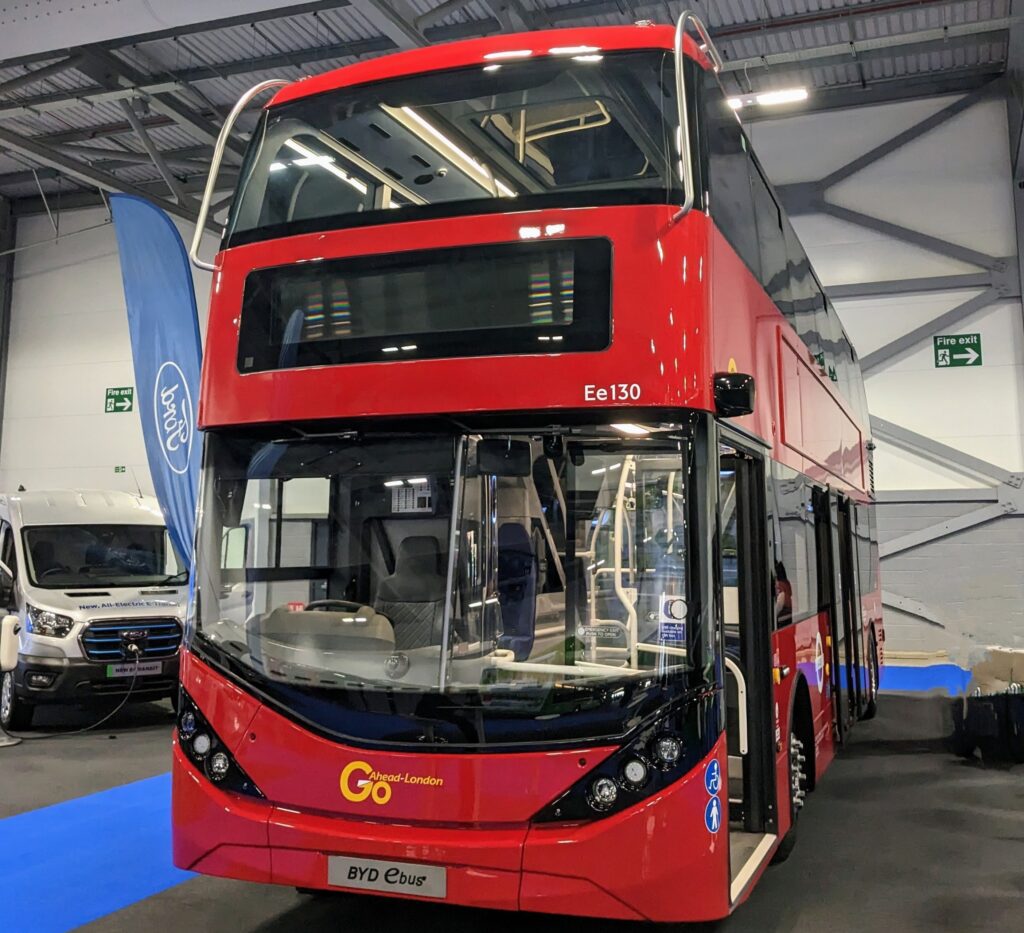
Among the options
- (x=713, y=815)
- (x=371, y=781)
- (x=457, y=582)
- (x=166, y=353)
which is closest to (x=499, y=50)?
(x=457, y=582)

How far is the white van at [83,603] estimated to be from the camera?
870 cm

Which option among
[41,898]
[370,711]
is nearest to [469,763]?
[370,711]

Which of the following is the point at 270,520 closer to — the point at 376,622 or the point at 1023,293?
the point at 376,622

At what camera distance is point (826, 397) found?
6.79 m

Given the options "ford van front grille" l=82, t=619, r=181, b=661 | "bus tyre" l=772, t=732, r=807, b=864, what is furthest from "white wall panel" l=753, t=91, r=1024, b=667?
"ford van front grille" l=82, t=619, r=181, b=661

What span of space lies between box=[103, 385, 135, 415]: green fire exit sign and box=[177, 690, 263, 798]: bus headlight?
15.2m

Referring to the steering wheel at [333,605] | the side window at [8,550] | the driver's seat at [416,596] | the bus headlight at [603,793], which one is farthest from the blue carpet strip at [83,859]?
the side window at [8,550]

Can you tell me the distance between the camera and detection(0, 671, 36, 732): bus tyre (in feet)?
29.1

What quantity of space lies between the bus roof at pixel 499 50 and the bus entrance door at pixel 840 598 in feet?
10.0

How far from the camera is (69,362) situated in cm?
1842

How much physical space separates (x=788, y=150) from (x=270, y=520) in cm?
1299

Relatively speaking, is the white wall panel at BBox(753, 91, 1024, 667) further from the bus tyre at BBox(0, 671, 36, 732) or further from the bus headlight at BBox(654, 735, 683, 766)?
the bus headlight at BBox(654, 735, 683, 766)

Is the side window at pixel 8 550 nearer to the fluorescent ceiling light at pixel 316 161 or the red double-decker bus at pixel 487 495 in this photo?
the red double-decker bus at pixel 487 495

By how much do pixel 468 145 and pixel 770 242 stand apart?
1975 mm
